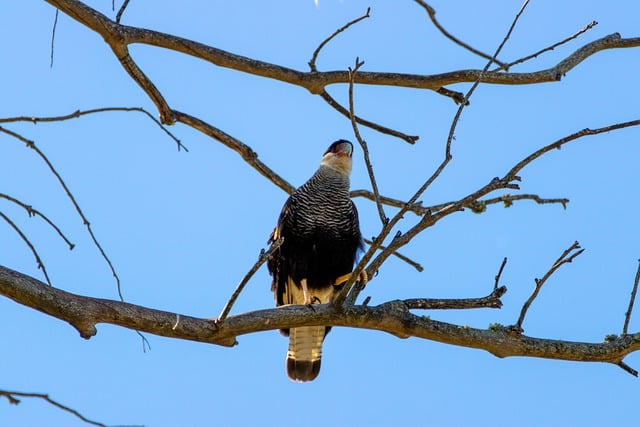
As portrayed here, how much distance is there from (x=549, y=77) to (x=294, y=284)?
2516 mm

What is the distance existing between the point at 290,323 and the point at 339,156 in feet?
12.2

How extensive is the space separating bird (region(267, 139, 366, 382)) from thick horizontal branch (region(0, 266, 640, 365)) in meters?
2.22

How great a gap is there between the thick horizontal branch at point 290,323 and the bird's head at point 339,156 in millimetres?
3373

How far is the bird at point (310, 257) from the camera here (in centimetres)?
667

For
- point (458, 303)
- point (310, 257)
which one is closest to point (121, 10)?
point (458, 303)

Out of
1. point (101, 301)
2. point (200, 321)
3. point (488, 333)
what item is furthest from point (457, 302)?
point (101, 301)

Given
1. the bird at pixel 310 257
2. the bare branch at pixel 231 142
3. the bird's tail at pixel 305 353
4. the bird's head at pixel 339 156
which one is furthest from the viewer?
the bird's head at pixel 339 156

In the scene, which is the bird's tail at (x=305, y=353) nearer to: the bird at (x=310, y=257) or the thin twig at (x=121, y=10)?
the bird at (x=310, y=257)

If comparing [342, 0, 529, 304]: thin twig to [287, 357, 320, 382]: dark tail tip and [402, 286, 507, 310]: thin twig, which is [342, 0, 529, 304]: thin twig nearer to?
[402, 286, 507, 310]: thin twig

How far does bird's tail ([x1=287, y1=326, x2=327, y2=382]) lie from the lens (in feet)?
22.3

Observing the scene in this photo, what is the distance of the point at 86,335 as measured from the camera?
383 centimetres

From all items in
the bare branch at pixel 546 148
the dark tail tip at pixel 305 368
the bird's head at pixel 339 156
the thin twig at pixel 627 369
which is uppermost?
the bird's head at pixel 339 156

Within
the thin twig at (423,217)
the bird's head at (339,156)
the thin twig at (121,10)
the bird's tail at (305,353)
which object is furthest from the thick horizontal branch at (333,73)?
the bird's head at (339,156)

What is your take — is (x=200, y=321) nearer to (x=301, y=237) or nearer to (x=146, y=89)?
(x=146, y=89)
